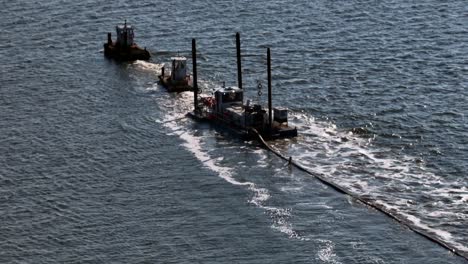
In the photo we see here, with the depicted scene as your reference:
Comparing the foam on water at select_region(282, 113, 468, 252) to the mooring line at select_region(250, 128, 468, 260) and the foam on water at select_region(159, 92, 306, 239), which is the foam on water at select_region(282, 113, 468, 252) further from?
the foam on water at select_region(159, 92, 306, 239)

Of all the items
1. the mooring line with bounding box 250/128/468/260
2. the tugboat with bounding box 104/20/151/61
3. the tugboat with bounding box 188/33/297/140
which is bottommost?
the mooring line with bounding box 250/128/468/260

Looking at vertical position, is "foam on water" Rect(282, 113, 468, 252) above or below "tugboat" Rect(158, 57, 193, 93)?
below

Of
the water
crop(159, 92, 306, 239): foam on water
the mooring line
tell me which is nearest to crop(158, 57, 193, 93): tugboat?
crop(159, 92, 306, 239): foam on water

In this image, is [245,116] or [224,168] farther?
[245,116]

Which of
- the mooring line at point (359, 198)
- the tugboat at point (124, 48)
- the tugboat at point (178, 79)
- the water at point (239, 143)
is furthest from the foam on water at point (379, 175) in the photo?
the tugboat at point (124, 48)

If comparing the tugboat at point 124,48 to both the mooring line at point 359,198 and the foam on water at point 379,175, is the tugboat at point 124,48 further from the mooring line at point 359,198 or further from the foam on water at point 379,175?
the mooring line at point 359,198

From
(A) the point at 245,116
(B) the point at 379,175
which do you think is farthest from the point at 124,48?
(B) the point at 379,175

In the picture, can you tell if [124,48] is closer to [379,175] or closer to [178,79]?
[178,79]
